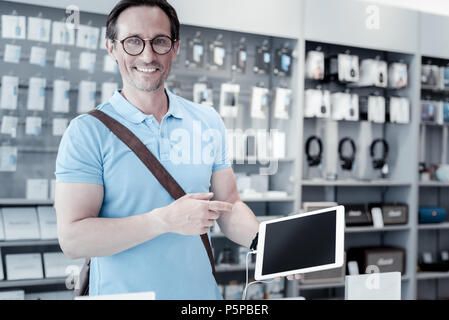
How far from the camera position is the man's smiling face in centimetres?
123

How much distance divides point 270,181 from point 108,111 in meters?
2.39

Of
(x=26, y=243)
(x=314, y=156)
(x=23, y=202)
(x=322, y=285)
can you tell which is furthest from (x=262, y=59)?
(x=26, y=243)

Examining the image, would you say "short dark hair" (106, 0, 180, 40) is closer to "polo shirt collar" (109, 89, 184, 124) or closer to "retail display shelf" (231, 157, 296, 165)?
"polo shirt collar" (109, 89, 184, 124)

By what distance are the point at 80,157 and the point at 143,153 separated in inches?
6.4

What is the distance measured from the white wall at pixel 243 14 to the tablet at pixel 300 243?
2.22m

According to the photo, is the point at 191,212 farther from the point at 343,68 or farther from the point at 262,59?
the point at 343,68

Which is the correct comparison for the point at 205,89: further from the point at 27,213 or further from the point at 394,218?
the point at 394,218

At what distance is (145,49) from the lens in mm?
1227

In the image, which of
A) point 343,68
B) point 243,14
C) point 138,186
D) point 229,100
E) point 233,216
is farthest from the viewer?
point 343,68

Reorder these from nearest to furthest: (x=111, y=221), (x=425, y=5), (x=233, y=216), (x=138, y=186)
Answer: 1. (x=111, y=221)
2. (x=138, y=186)
3. (x=233, y=216)
4. (x=425, y=5)

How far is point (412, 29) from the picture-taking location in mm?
3650

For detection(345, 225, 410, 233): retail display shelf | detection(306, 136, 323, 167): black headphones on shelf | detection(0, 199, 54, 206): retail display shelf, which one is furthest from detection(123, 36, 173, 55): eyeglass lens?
detection(345, 225, 410, 233): retail display shelf

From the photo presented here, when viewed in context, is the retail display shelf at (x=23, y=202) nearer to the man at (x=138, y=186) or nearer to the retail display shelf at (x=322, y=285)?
the man at (x=138, y=186)
